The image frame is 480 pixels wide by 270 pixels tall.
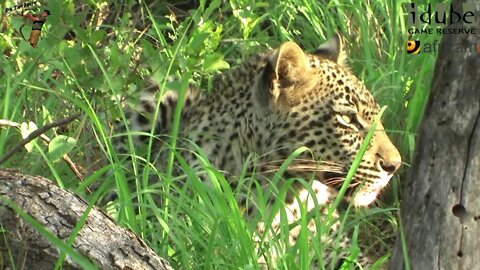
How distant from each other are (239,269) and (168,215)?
14.9 inches

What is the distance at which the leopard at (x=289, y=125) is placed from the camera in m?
5.82

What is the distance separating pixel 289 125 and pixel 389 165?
19.5 inches

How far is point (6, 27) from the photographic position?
6789mm

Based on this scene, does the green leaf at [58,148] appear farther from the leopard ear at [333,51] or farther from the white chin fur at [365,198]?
the leopard ear at [333,51]

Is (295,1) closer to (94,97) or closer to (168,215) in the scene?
(94,97)

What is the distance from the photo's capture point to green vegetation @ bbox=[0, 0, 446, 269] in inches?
189

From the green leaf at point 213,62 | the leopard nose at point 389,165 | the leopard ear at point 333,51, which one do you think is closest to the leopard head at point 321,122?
the leopard nose at point 389,165

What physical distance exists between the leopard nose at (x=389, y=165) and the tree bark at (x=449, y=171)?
155cm

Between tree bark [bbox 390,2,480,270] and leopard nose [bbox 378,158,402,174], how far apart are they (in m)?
1.55

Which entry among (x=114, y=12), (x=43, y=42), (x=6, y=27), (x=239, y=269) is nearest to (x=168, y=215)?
(x=239, y=269)

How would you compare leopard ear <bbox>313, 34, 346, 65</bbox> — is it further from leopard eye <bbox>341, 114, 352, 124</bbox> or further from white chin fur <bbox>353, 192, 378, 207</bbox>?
white chin fur <bbox>353, 192, 378, 207</bbox>

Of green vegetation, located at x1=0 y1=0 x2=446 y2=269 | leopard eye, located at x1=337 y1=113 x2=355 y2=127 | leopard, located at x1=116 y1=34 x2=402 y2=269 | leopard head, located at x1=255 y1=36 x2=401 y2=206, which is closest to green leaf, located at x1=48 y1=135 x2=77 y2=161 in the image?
green vegetation, located at x1=0 y1=0 x2=446 y2=269

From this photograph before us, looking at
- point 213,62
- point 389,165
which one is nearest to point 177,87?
point 213,62

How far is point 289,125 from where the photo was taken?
19.4 ft
